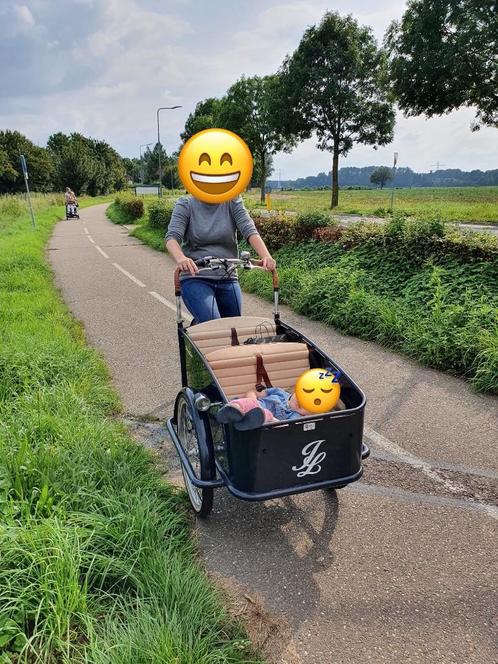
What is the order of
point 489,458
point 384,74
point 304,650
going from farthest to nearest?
point 384,74
point 489,458
point 304,650

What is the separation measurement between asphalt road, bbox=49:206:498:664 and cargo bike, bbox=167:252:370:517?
42 centimetres

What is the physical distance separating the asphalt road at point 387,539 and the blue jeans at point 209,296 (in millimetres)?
1053

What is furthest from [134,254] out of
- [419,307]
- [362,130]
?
[362,130]

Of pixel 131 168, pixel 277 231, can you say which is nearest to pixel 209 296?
pixel 277 231

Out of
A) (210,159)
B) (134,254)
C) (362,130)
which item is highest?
(362,130)

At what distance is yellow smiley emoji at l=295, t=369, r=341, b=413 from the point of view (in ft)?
8.39

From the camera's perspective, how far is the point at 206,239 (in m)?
3.49

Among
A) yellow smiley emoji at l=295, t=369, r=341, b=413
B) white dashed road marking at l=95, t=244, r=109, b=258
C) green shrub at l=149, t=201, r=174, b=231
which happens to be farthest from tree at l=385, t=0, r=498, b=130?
yellow smiley emoji at l=295, t=369, r=341, b=413

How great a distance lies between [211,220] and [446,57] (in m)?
18.8

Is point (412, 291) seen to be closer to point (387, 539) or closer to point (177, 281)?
point (177, 281)

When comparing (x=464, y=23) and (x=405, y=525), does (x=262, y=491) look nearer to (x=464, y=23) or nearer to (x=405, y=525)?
(x=405, y=525)

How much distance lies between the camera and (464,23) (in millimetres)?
17844

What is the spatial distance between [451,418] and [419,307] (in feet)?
7.81

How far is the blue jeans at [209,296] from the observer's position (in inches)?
140
